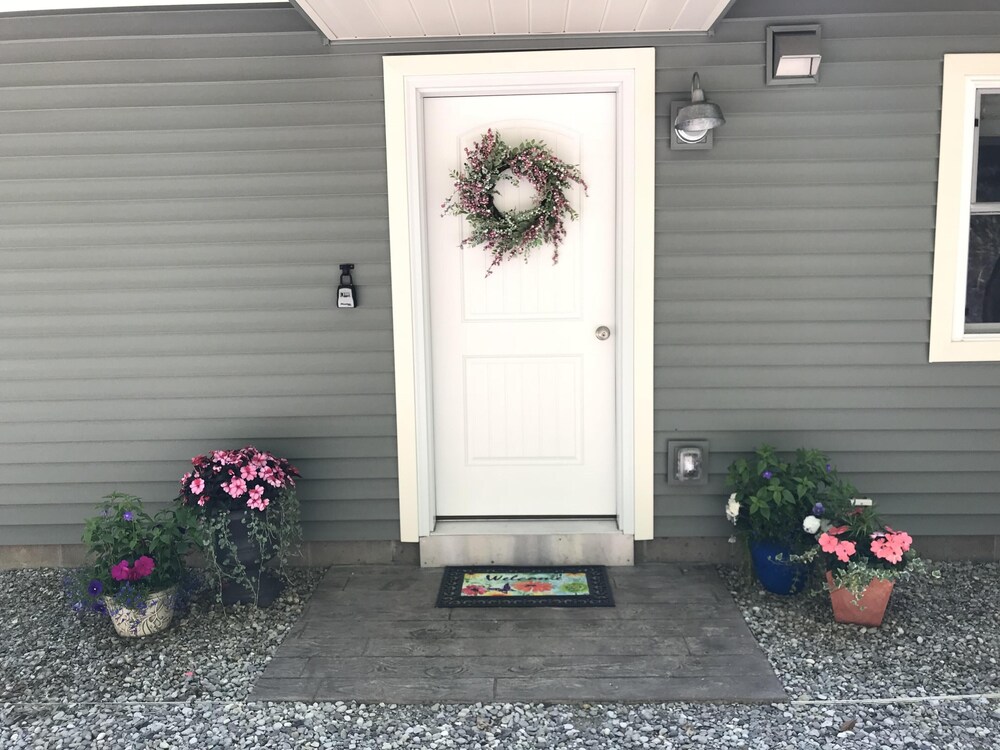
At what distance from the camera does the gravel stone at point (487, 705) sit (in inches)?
83.9

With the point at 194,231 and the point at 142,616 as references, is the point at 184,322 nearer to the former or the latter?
the point at 194,231

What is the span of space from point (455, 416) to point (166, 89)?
5.98 ft

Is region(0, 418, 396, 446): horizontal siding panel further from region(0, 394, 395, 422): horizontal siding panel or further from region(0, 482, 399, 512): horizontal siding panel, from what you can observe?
region(0, 482, 399, 512): horizontal siding panel

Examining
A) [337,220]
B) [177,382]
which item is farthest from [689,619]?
[177,382]

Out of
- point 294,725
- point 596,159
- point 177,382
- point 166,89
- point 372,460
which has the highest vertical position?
point 166,89

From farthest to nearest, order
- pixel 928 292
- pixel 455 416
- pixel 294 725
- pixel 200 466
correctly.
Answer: pixel 455 416 < pixel 928 292 < pixel 200 466 < pixel 294 725

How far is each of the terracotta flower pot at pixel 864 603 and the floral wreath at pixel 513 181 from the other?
1.74m

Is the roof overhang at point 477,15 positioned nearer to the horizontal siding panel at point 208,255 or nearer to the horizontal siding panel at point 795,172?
the horizontal siding panel at point 795,172

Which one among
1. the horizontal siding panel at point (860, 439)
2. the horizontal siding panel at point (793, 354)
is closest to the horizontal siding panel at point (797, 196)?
the horizontal siding panel at point (793, 354)

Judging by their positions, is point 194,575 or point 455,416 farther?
point 455,416

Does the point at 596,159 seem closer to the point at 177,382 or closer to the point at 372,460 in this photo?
the point at 372,460

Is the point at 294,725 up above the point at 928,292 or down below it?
below

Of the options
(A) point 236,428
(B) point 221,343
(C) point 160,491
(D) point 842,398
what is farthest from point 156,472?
(D) point 842,398

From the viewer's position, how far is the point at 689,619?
278 cm
